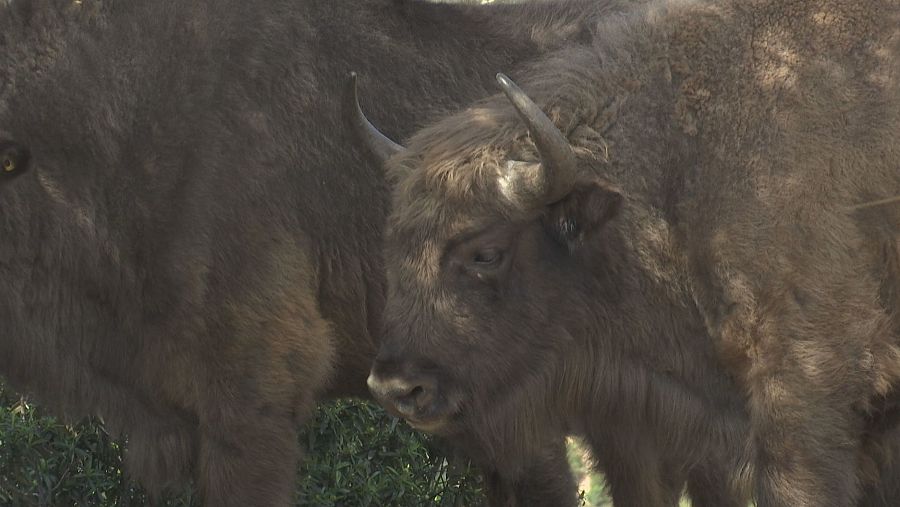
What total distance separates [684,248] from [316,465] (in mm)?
3350

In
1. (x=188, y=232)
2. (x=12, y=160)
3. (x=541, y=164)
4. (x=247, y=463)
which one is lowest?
(x=247, y=463)

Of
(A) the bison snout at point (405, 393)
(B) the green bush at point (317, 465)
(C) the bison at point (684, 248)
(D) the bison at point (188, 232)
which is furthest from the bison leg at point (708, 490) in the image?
(A) the bison snout at point (405, 393)

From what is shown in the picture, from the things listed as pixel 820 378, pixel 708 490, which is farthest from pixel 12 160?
pixel 708 490

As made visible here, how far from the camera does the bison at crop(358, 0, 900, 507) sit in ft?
18.9

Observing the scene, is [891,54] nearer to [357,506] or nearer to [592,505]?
[357,506]

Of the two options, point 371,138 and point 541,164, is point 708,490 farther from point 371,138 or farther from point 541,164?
point 541,164

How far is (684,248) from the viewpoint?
6.00 meters

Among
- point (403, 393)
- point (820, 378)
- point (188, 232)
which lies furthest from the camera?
point (188, 232)

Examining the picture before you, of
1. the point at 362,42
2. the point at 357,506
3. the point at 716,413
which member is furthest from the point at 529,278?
the point at 357,506

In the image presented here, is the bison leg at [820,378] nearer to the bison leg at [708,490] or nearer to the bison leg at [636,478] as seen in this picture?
the bison leg at [636,478]

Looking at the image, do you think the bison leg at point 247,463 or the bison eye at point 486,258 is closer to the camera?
the bison eye at point 486,258

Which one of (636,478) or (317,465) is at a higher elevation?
(636,478)

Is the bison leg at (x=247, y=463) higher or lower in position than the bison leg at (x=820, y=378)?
lower

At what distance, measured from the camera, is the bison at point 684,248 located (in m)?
5.75
